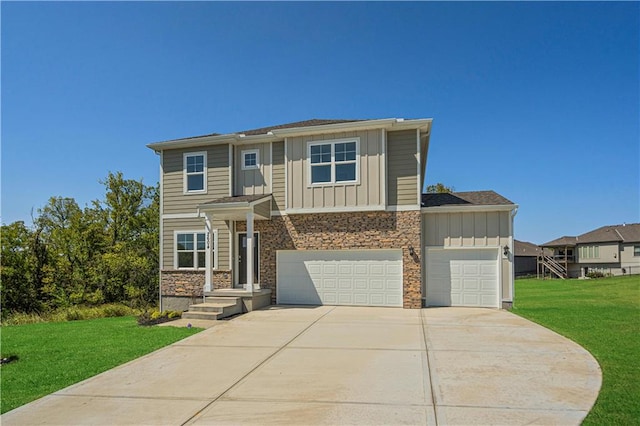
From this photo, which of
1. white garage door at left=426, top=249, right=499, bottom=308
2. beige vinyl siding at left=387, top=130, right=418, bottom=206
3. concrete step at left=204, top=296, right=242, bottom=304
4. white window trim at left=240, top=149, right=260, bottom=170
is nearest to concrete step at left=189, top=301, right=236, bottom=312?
concrete step at left=204, top=296, right=242, bottom=304

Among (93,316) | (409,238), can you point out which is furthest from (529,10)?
(93,316)

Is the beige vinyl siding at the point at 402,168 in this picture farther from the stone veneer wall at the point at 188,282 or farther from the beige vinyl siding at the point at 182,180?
the stone veneer wall at the point at 188,282

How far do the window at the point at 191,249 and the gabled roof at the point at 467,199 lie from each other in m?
8.30

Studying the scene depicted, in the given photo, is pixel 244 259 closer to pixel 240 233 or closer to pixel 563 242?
pixel 240 233

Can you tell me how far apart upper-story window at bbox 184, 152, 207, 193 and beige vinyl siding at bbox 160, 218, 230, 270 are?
1.28 metres

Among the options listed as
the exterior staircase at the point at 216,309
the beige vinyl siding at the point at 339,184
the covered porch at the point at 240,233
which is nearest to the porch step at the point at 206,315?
the exterior staircase at the point at 216,309

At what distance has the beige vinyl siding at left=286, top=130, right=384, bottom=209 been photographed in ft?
40.4

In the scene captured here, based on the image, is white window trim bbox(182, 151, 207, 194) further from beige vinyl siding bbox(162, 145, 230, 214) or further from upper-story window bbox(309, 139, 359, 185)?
upper-story window bbox(309, 139, 359, 185)

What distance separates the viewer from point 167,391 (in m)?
4.91

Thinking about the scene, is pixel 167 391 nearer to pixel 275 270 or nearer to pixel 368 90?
pixel 275 270

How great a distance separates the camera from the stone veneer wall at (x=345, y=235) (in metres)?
12.2

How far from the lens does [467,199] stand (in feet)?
43.0

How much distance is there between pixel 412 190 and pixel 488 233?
2964 millimetres

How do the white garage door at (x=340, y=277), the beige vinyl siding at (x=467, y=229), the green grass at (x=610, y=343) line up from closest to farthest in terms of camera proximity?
the green grass at (x=610, y=343) < the beige vinyl siding at (x=467, y=229) < the white garage door at (x=340, y=277)
